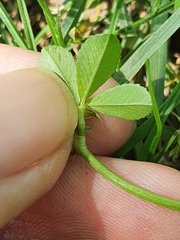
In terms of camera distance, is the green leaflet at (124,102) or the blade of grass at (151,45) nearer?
the green leaflet at (124,102)

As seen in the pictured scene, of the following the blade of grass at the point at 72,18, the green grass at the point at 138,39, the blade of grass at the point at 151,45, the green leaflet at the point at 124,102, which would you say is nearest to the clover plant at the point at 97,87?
the green leaflet at the point at 124,102

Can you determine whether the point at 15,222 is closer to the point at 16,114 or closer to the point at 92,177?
the point at 92,177

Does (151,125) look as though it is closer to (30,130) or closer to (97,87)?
(97,87)

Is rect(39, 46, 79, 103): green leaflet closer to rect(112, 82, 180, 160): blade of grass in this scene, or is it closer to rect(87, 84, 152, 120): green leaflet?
rect(87, 84, 152, 120): green leaflet

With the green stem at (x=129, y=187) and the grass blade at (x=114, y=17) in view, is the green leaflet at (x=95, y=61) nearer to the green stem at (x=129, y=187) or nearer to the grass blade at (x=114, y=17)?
the green stem at (x=129, y=187)

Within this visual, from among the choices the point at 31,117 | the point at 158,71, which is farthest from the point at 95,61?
the point at 158,71

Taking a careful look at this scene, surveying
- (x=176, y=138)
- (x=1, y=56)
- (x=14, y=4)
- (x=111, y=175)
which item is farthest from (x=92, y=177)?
(x=14, y=4)
